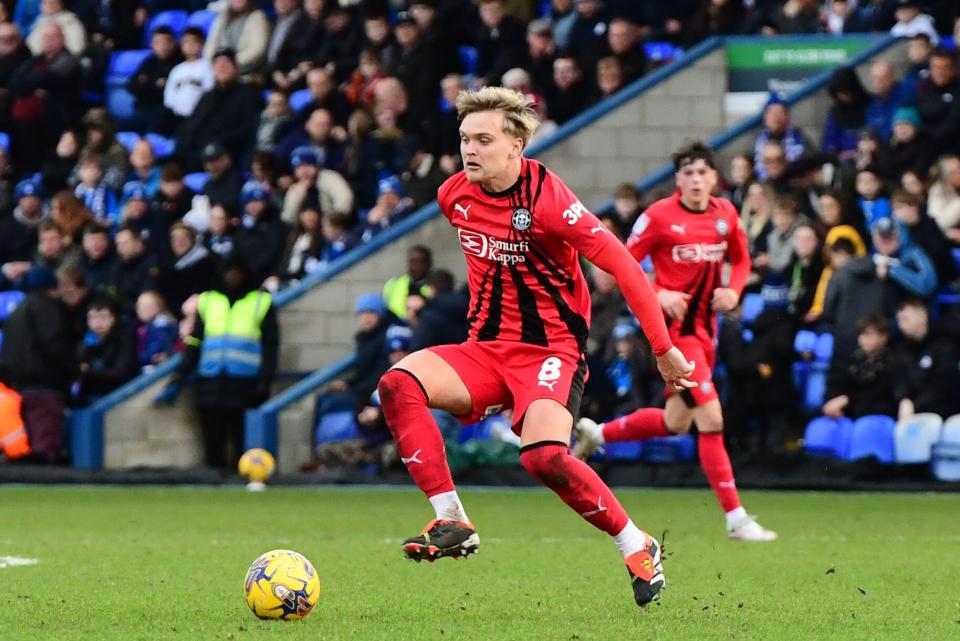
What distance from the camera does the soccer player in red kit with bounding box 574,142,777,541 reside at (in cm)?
1151

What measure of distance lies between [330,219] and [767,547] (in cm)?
927

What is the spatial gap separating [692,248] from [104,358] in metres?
8.51

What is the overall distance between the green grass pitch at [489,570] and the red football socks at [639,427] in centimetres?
60

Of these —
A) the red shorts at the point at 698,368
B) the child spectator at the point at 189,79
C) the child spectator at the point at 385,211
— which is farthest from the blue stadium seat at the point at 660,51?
the red shorts at the point at 698,368

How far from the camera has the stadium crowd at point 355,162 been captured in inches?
631

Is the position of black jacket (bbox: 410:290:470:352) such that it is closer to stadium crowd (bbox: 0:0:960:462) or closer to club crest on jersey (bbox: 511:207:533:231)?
stadium crowd (bbox: 0:0:960:462)

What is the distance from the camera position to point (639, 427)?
1209 centimetres

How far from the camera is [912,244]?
15.6 meters

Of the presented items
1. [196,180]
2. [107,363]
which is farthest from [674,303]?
[196,180]

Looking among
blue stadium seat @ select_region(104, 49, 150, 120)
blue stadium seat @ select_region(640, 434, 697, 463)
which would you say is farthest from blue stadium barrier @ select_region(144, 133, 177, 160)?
blue stadium seat @ select_region(640, 434, 697, 463)

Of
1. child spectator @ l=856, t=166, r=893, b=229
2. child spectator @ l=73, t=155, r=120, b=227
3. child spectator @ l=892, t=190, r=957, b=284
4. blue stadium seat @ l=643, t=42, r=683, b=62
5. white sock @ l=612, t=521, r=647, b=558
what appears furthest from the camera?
child spectator @ l=73, t=155, r=120, b=227

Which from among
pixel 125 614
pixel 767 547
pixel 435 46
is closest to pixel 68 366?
pixel 435 46

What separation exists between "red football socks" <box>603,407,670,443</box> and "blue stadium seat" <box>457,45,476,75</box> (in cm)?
922

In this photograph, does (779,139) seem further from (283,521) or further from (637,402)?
(283,521)
